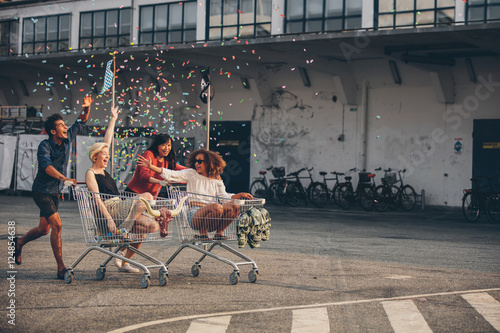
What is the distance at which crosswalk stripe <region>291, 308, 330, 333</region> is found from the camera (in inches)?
222

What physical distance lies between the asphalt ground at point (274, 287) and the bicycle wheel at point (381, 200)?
28.0 ft

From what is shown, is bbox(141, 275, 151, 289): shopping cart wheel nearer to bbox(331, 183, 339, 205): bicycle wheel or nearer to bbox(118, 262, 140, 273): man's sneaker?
bbox(118, 262, 140, 273): man's sneaker

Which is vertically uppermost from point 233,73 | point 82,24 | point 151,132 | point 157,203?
point 82,24

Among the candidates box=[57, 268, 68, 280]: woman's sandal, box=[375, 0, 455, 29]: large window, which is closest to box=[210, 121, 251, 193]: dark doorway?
box=[375, 0, 455, 29]: large window

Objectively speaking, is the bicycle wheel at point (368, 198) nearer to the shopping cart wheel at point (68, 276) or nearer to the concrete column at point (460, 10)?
the concrete column at point (460, 10)

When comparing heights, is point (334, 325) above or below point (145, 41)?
below

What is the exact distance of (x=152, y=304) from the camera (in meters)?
6.54

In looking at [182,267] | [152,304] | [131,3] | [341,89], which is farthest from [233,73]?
[152,304]

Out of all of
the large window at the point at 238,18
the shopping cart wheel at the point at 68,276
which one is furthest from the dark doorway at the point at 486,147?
the shopping cart wheel at the point at 68,276

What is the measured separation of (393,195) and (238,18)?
378 inches

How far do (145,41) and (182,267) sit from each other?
2146 cm

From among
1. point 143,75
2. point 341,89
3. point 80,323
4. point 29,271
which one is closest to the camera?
point 80,323

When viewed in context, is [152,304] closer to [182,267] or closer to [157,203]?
[157,203]

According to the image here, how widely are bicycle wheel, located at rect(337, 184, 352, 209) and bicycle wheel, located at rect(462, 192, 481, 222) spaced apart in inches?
196
